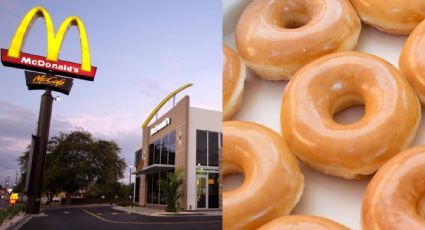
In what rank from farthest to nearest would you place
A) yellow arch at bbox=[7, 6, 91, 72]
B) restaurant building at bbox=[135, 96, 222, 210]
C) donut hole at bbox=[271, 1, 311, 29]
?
restaurant building at bbox=[135, 96, 222, 210], yellow arch at bbox=[7, 6, 91, 72], donut hole at bbox=[271, 1, 311, 29]

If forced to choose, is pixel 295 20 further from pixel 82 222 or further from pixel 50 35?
pixel 82 222

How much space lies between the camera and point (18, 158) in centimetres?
193

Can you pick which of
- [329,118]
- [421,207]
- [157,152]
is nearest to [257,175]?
[329,118]

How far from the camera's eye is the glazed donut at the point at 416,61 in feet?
3.14

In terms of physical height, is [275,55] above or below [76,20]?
below

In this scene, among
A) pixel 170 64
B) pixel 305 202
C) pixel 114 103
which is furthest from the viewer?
pixel 114 103

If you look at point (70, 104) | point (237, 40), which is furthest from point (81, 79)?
point (237, 40)

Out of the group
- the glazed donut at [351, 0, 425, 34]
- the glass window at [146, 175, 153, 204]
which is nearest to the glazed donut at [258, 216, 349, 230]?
the glazed donut at [351, 0, 425, 34]

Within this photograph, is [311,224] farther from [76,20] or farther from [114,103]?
[114,103]

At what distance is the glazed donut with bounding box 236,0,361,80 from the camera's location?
1.15 m

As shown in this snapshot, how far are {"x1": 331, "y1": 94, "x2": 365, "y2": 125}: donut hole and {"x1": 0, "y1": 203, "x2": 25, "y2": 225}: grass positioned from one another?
159cm

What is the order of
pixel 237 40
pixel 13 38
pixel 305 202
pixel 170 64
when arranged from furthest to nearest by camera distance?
pixel 170 64, pixel 13 38, pixel 237 40, pixel 305 202

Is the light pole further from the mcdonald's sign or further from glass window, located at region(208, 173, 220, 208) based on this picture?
glass window, located at region(208, 173, 220, 208)

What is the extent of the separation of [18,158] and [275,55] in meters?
1.48
